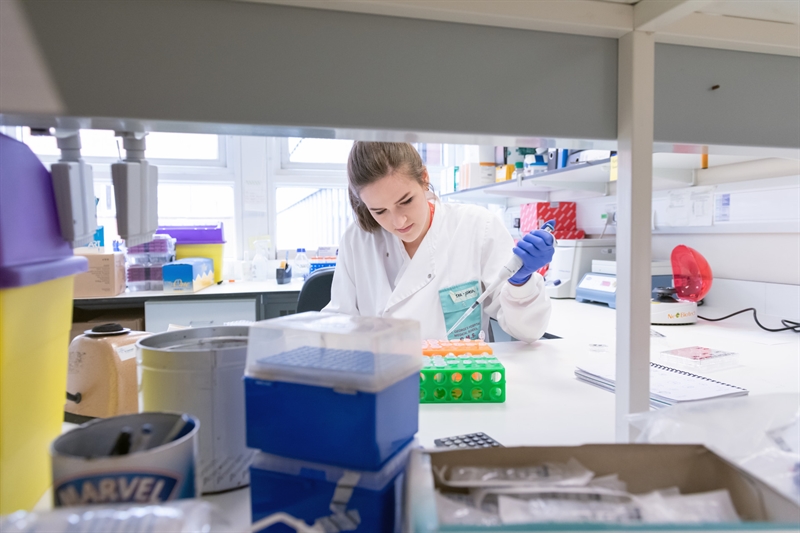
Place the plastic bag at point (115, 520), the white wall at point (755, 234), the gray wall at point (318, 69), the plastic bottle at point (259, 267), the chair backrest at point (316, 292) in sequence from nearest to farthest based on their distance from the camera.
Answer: the plastic bag at point (115, 520) → the gray wall at point (318, 69) → the white wall at point (755, 234) → the chair backrest at point (316, 292) → the plastic bottle at point (259, 267)

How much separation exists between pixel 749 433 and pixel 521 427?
338 mm

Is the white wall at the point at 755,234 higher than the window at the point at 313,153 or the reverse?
the reverse

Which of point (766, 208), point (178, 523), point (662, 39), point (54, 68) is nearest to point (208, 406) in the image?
point (178, 523)

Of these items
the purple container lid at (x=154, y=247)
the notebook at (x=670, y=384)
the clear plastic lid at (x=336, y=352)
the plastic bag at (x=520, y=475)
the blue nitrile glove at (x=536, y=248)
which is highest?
the purple container lid at (x=154, y=247)

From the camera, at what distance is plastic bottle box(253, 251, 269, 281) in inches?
138

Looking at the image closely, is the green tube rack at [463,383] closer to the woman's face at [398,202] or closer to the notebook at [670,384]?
the notebook at [670,384]

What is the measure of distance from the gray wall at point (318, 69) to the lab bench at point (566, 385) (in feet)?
1.40

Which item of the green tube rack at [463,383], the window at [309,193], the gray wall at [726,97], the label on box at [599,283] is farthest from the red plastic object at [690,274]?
the window at [309,193]

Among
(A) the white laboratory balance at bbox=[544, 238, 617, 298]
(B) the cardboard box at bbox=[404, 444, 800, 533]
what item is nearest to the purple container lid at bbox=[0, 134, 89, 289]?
(B) the cardboard box at bbox=[404, 444, 800, 533]

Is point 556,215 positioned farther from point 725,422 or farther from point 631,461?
point 631,461

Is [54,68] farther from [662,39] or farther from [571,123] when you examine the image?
[662,39]

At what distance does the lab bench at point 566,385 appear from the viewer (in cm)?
77

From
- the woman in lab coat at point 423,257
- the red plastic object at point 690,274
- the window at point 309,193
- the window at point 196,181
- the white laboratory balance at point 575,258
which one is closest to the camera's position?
the woman in lab coat at point 423,257

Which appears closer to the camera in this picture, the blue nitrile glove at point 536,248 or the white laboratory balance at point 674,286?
the blue nitrile glove at point 536,248
